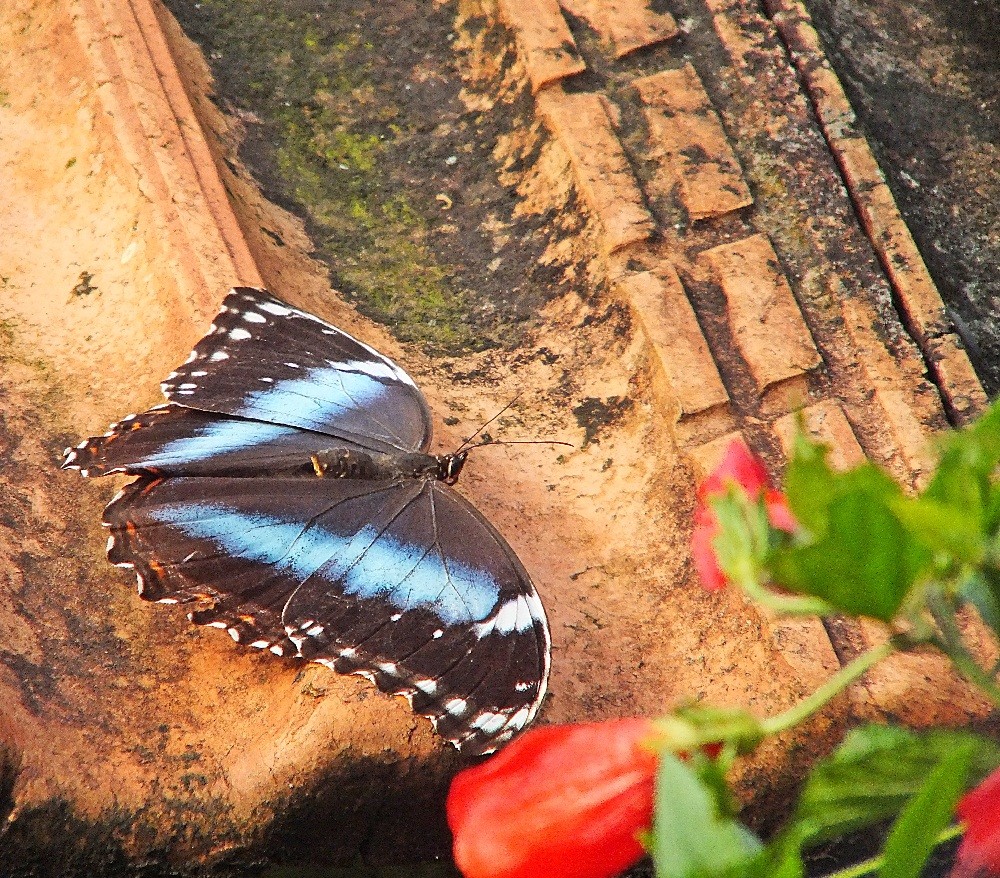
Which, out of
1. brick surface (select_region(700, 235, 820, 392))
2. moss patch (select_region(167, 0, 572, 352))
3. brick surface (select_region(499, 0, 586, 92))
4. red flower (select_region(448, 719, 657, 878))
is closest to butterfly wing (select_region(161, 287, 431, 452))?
moss patch (select_region(167, 0, 572, 352))

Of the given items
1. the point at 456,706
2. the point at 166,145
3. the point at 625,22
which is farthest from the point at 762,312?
the point at 166,145

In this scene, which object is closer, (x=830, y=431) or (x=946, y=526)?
(x=946, y=526)

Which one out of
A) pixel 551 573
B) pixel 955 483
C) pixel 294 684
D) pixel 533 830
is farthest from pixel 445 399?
pixel 955 483

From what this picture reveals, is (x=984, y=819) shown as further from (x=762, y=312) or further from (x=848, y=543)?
(x=762, y=312)

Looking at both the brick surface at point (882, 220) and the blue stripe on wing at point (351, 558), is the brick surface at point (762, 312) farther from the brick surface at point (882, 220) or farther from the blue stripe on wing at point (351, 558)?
the blue stripe on wing at point (351, 558)

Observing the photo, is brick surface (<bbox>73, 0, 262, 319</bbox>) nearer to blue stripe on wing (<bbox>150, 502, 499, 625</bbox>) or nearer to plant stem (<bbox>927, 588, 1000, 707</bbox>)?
blue stripe on wing (<bbox>150, 502, 499, 625</bbox>)

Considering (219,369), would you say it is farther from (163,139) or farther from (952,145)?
(952,145)
